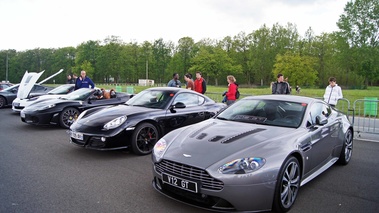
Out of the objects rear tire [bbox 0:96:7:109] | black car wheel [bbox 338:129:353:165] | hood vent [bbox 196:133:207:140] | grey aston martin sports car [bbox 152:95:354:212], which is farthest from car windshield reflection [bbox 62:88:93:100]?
rear tire [bbox 0:96:7:109]

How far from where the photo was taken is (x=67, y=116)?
350 inches

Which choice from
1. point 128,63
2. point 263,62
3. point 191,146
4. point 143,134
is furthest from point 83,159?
point 128,63

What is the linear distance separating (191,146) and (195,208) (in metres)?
0.73

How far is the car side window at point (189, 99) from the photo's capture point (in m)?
6.79

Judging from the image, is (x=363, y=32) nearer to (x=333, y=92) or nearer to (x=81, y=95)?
(x=333, y=92)

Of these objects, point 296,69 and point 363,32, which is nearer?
point 363,32

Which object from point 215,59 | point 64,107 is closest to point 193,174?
point 64,107

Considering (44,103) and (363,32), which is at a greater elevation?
(363,32)

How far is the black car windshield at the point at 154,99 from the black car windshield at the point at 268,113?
2031mm

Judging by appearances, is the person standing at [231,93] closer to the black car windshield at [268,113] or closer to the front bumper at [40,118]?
the black car windshield at [268,113]

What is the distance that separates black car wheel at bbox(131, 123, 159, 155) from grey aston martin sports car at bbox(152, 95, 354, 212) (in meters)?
1.80

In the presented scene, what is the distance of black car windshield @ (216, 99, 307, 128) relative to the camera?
4215 millimetres

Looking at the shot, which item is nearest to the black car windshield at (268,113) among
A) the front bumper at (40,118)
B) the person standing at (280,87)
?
the person standing at (280,87)

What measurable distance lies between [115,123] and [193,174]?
291 centimetres
